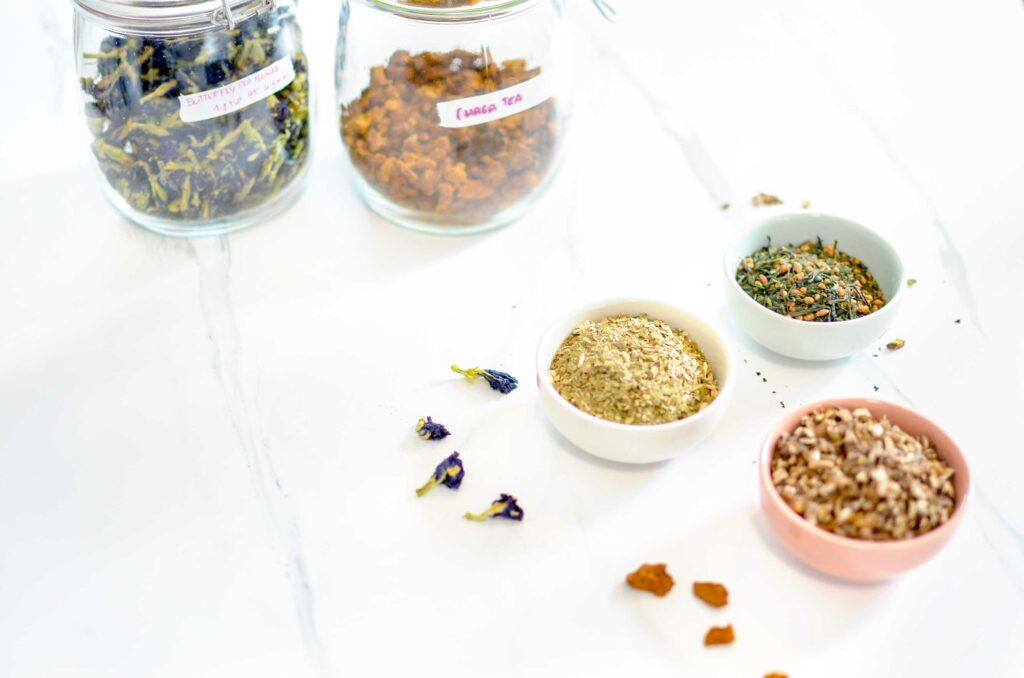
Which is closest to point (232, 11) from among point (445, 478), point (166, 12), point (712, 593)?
point (166, 12)

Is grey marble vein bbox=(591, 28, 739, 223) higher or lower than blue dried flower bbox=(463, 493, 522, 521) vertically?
higher

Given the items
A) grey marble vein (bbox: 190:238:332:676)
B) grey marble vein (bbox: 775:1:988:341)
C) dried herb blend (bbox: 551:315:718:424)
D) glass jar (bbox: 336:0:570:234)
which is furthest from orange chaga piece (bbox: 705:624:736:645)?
glass jar (bbox: 336:0:570:234)

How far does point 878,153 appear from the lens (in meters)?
1.53

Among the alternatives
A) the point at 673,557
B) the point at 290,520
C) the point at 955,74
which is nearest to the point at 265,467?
the point at 290,520

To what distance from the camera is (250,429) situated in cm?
113

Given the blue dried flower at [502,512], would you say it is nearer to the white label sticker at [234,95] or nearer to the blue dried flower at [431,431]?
the blue dried flower at [431,431]

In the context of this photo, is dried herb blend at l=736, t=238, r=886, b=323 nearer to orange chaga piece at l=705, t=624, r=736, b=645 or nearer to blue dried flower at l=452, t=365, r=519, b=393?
blue dried flower at l=452, t=365, r=519, b=393

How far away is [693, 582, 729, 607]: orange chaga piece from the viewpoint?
943 millimetres

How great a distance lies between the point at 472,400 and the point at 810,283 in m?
0.41

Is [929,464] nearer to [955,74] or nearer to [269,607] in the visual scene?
[269,607]

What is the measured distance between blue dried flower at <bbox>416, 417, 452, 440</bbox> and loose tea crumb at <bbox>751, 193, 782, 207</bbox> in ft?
1.98

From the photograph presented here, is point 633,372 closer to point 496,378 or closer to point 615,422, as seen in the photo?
point 615,422

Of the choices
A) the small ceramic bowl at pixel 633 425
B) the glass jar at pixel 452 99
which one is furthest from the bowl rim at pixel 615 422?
the glass jar at pixel 452 99

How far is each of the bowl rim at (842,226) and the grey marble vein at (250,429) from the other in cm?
55
